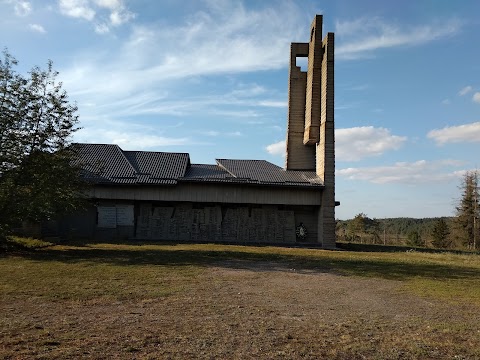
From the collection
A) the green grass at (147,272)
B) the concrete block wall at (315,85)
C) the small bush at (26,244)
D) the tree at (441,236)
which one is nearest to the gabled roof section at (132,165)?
the small bush at (26,244)

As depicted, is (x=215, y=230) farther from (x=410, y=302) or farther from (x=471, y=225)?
(x=471, y=225)

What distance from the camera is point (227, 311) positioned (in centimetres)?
757

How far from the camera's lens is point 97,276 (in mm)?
11062

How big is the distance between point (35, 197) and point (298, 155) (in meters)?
20.4

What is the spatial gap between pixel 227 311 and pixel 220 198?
67.8ft

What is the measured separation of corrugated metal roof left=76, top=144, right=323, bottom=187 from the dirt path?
59.6 feet

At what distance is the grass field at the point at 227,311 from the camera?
5293 millimetres

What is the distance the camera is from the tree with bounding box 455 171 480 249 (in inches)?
1727

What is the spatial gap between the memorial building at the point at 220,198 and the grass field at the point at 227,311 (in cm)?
1290

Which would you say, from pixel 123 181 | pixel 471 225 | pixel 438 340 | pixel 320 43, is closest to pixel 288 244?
pixel 123 181

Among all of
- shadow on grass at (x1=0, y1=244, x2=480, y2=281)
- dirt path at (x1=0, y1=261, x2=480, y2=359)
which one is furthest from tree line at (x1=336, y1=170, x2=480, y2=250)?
dirt path at (x1=0, y1=261, x2=480, y2=359)

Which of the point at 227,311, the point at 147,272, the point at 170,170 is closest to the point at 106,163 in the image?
the point at 170,170

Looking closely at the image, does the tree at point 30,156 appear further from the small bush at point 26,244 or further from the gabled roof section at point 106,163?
the gabled roof section at point 106,163

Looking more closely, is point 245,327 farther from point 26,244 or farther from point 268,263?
point 26,244
